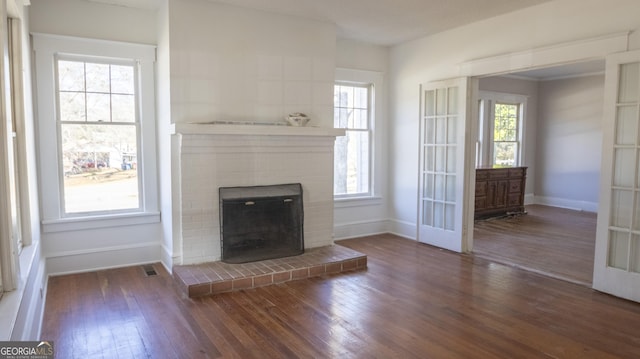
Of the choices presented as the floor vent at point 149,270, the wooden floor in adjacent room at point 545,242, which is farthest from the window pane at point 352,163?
the floor vent at point 149,270

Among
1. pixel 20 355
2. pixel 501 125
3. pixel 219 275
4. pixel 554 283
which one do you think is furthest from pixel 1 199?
→ pixel 501 125

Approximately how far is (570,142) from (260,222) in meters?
7.40

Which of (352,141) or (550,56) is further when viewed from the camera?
(352,141)

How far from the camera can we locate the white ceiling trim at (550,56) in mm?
3771

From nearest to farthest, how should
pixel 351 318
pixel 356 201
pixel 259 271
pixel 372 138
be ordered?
pixel 351 318 → pixel 259 271 → pixel 356 201 → pixel 372 138

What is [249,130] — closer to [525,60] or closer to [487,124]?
[525,60]

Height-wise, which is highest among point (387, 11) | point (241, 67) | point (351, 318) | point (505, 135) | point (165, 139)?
point (387, 11)

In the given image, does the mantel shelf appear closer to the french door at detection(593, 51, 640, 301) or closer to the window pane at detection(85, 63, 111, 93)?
the window pane at detection(85, 63, 111, 93)

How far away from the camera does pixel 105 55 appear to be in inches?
174

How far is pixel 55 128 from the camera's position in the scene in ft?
14.1

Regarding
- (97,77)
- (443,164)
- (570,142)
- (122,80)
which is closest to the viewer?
(97,77)

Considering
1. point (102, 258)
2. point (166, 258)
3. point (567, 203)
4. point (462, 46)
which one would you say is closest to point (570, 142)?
point (567, 203)

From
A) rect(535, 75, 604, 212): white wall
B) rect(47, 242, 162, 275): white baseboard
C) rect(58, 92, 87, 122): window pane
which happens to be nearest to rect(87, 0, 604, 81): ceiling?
rect(58, 92, 87, 122): window pane

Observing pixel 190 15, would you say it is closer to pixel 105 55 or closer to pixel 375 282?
pixel 105 55
